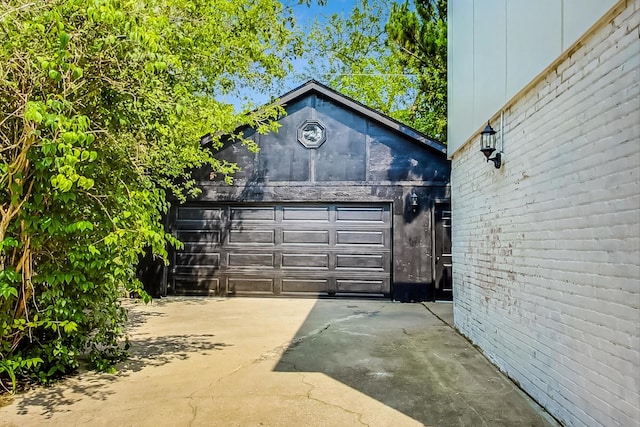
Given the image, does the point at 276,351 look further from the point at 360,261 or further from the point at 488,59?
the point at 360,261

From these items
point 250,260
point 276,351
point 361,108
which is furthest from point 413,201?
point 276,351

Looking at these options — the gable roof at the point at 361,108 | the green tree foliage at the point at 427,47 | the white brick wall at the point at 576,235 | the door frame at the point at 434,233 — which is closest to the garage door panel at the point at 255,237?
the gable roof at the point at 361,108

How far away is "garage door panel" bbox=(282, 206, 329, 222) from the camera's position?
359 inches

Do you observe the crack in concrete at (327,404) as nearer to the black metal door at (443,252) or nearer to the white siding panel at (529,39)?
the white siding panel at (529,39)

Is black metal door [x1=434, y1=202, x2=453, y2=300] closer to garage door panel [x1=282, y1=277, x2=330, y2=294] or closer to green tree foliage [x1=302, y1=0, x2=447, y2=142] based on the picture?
garage door panel [x1=282, y1=277, x2=330, y2=294]

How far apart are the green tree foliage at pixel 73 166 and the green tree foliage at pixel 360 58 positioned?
15032 mm

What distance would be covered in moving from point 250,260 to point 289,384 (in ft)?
18.5

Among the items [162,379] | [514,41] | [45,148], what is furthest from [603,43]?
[162,379]

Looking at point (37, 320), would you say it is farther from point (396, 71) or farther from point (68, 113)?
point (396, 71)

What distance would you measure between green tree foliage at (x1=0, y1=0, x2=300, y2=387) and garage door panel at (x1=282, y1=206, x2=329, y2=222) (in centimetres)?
495

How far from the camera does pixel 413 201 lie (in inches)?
344

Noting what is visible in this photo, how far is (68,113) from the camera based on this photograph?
3250 mm

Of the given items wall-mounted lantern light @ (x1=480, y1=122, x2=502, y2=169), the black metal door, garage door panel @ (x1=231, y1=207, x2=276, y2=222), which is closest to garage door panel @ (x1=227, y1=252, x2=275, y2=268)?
garage door panel @ (x1=231, y1=207, x2=276, y2=222)

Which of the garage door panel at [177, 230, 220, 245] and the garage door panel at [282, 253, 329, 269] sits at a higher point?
the garage door panel at [177, 230, 220, 245]
